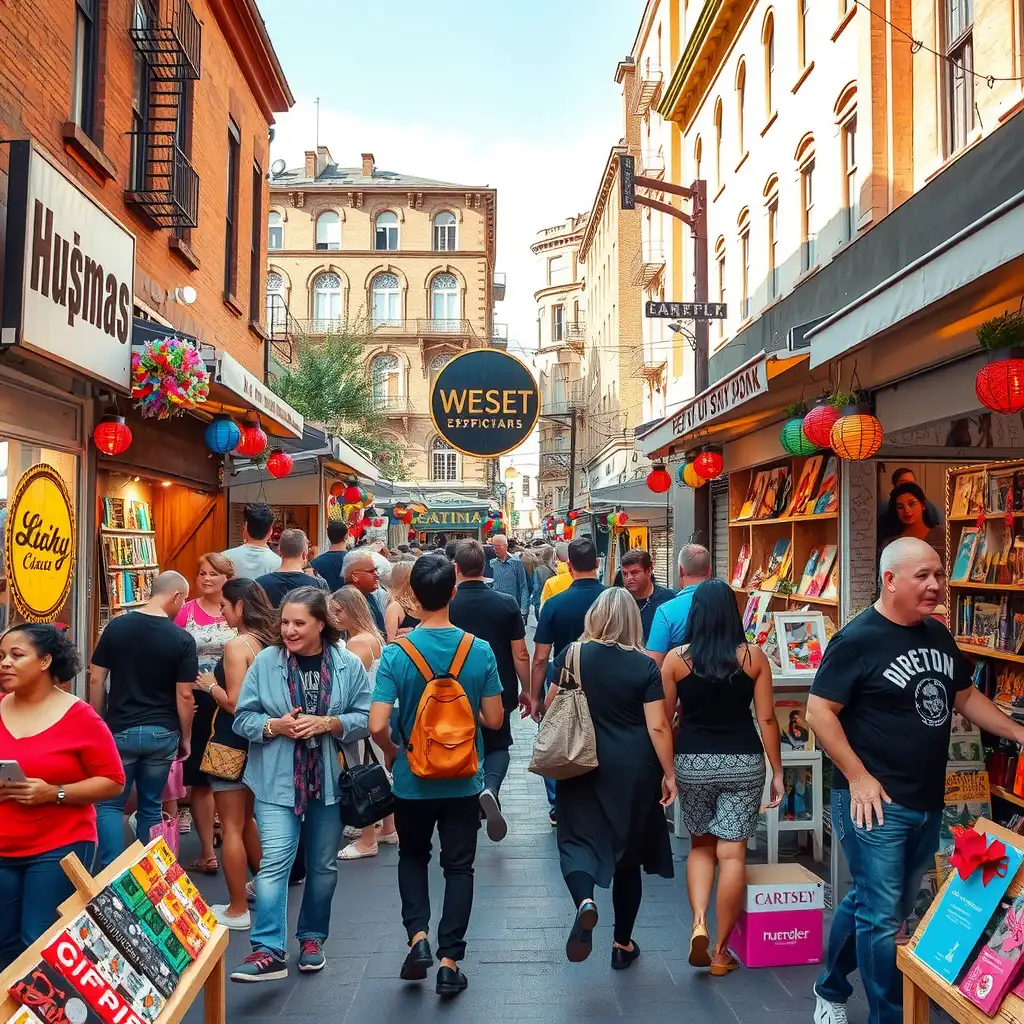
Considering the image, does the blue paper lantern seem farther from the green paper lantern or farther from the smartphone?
the smartphone

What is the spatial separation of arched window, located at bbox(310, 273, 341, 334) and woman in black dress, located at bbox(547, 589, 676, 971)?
45.7 m

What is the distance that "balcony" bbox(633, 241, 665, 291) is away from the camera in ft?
90.4

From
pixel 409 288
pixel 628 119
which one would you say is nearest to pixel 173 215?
pixel 628 119

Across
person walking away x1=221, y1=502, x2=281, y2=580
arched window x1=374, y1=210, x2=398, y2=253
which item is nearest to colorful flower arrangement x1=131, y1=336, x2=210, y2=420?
person walking away x1=221, y1=502, x2=281, y2=580

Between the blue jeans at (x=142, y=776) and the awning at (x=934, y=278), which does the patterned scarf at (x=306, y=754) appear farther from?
the awning at (x=934, y=278)

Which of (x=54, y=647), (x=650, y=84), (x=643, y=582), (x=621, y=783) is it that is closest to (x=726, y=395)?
(x=643, y=582)

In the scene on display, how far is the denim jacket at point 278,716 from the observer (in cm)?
489

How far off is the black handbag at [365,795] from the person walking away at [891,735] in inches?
81.6

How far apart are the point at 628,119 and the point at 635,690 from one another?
119 ft

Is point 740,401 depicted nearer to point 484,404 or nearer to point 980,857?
point 484,404

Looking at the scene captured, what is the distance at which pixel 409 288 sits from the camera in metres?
49.0

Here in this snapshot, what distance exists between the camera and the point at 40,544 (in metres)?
7.27

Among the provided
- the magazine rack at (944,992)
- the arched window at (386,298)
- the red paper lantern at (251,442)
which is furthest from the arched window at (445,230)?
the magazine rack at (944,992)

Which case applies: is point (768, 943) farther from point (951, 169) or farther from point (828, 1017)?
point (951, 169)
